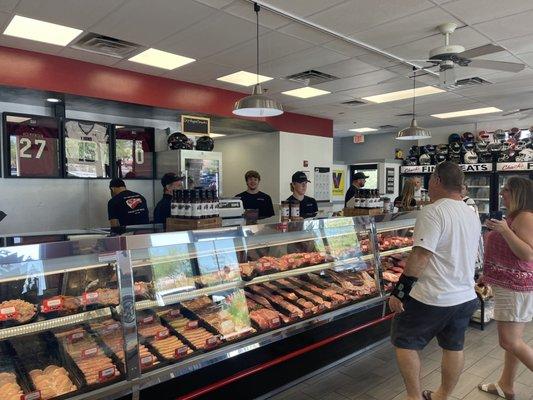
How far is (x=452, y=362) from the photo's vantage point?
2.68 meters

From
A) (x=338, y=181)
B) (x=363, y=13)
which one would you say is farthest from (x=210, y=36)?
(x=338, y=181)

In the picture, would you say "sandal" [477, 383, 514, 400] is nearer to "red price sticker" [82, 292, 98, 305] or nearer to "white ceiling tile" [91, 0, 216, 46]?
"red price sticker" [82, 292, 98, 305]

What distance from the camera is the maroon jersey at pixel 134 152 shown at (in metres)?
6.41

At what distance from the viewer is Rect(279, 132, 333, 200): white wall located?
8797 millimetres

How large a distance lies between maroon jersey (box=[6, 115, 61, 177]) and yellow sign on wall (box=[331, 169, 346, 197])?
7288mm

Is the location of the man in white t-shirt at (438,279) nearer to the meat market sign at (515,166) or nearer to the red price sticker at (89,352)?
the red price sticker at (89,352)

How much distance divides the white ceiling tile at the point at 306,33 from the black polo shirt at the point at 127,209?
2532mm

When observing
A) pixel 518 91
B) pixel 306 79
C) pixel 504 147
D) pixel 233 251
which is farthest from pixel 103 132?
pixel 504 147

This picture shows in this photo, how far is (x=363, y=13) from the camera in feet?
12.6

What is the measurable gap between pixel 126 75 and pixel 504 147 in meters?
8.21

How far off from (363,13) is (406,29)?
680 mm

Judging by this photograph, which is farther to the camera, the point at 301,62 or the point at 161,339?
the point at 301,62

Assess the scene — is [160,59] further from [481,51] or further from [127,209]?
[481,51]

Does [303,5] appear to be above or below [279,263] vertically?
above
